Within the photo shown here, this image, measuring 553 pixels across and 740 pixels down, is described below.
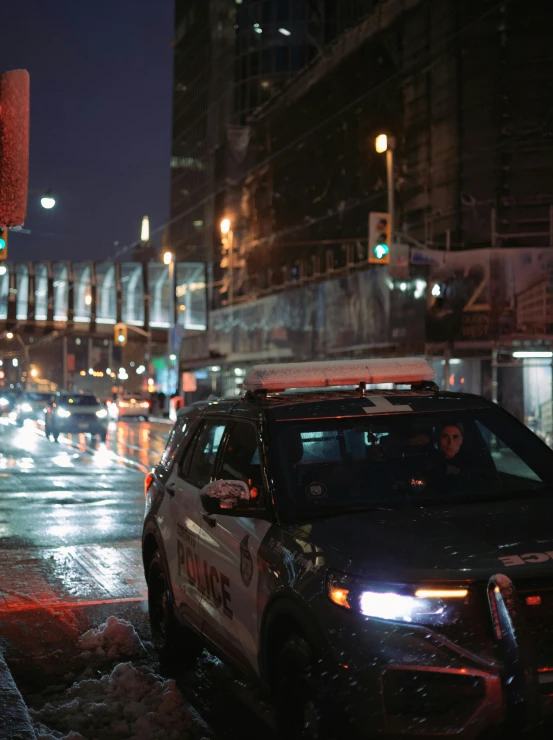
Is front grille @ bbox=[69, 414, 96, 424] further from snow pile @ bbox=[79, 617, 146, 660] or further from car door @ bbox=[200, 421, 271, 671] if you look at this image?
car door @ bbox=[200, 421, 271, 671]

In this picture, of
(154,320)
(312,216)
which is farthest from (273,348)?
(154,320)

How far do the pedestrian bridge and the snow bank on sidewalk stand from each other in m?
52.7

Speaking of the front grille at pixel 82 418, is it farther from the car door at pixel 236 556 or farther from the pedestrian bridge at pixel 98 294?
the car door at pixel 236 556

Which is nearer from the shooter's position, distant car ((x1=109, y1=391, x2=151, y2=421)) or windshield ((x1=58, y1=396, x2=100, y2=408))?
windshield ((x1=58, y1=396, x2=100, y2=408))

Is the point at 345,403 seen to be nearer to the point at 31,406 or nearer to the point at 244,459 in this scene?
the point at 244,459

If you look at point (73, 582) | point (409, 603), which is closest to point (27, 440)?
point (73, 582)

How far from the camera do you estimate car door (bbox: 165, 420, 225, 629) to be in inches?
216

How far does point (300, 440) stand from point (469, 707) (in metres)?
1.76

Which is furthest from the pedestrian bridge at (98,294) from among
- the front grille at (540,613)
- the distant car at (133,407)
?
the front grille at (540,613)

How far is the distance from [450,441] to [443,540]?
4.39ft

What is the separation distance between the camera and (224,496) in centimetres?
451

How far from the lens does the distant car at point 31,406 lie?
4634 centimetres

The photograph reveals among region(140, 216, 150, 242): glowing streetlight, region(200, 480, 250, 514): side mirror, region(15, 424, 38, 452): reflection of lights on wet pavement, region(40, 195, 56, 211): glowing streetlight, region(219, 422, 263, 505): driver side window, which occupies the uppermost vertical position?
region(140, 216, 150, 242): glowing streetlight

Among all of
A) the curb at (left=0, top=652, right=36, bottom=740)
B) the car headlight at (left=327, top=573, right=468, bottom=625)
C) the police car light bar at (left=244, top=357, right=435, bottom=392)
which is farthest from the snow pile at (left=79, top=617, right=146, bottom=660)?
the car headlight at (left=327, top=573, right=468, bottom=625)
